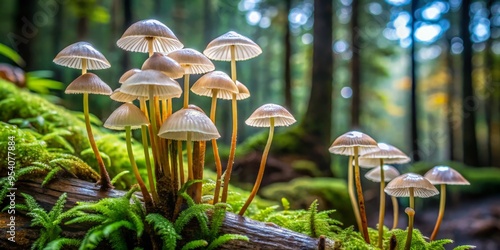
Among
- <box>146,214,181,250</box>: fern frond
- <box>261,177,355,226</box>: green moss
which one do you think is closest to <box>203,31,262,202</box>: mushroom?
<box>146,214,181,250</box>: fern frond

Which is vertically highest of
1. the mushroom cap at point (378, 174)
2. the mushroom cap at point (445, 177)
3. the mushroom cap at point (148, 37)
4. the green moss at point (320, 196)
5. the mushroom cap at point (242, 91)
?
the mushroom cap at point (148, 37)

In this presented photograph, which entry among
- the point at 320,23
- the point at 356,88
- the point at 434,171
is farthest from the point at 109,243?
the point at 356,88

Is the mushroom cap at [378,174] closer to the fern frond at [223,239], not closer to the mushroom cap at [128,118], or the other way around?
the fern frond at [223,239]

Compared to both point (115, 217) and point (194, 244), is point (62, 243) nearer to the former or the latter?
point (115, 217)

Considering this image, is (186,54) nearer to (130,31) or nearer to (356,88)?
(130,31)

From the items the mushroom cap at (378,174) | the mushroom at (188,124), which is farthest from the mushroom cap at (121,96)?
the mushroom cap at (378,174)

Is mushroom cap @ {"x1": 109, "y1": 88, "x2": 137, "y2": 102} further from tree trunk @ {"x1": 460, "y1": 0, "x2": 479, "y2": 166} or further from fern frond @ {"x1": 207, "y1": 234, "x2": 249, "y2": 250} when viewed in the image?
tree trunk @ {"x1": 460, "y1": 0, "x2": 479, "y2": 166}
